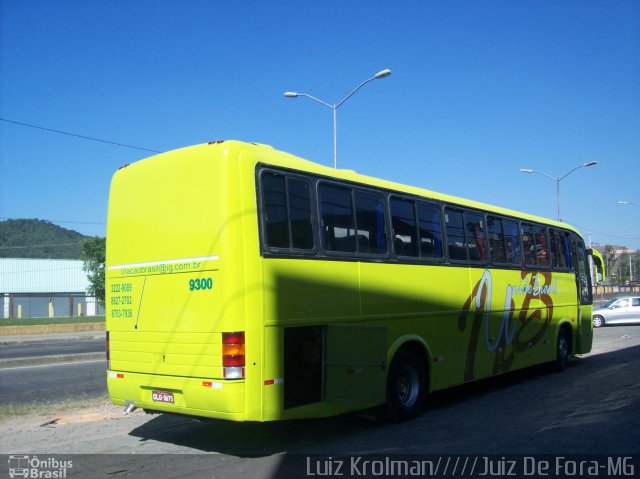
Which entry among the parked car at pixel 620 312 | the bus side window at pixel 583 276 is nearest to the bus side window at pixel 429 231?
the bus side window at pixel 583 276

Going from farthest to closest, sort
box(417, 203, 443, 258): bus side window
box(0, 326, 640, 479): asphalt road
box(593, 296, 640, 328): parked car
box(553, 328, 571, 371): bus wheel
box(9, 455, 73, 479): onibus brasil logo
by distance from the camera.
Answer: box(593, 296, 640, 328): parked car, box(553, 328, 571, 371): bus wheel, box(417, 203, 443, 258): bus side window, box(0, 326, 640, 479): asphalt road, box(9, 455, 73, 479): onibus brasil logo

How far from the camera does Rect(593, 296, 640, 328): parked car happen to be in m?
31.5

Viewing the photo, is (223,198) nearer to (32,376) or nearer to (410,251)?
(410,251)

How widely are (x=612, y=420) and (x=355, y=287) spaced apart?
157 inches

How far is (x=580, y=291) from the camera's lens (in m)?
15.2

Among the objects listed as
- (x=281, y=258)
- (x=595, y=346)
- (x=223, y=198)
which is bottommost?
(x=595, y=346)

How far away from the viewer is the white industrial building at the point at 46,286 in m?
55.6

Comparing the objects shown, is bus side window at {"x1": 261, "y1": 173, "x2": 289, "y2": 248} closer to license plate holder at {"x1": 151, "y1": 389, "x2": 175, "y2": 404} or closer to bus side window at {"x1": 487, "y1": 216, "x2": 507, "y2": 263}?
license plate holder at {"x1": 151, "y1": 389, "x2": 175, "y2": 404}

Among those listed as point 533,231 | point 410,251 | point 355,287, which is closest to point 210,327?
point 355,287

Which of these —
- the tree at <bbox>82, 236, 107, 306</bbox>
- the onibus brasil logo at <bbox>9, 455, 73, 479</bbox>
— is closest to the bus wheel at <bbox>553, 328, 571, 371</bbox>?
the onibus brasil logo at <bbox>9, 455, 73, 479</bbox>

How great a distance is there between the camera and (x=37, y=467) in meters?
6.76

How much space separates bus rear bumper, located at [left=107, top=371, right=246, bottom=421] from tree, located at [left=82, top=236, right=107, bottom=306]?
44.5 metres

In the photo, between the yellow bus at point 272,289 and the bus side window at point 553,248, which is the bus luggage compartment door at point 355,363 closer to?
the yellow bus at point 272,289

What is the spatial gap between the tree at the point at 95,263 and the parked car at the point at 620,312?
36820 millimetres
